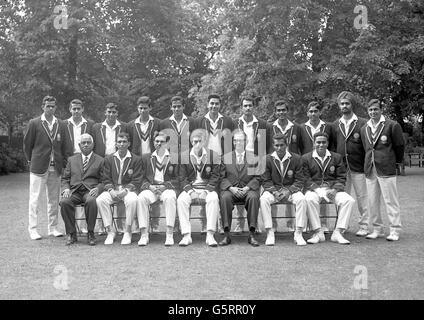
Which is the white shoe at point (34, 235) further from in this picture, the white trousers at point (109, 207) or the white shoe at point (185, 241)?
the white shoe at point (185, 241)

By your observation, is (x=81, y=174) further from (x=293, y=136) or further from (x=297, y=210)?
(x=293, y=136)

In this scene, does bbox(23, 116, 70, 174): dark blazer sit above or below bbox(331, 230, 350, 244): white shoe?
above

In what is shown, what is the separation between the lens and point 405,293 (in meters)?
4.86

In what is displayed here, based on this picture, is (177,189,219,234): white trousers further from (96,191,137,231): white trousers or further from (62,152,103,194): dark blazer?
(62,152,103,194): dark blazer

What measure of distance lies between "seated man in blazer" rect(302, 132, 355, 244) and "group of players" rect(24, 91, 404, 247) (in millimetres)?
16

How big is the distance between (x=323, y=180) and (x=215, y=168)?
1.76 metres

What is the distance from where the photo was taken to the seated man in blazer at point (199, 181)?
7523 millimetres

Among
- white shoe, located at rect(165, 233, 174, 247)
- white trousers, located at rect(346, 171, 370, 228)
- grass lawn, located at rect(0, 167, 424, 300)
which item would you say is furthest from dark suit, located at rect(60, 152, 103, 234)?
white trousers, located at rect(346, 171, 370, 228)

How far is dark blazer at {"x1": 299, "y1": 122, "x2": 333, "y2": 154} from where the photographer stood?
845 cm

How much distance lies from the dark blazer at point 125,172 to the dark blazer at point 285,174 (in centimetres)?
205

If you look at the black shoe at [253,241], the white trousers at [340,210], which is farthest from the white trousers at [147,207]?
the white trousers at [340,210]

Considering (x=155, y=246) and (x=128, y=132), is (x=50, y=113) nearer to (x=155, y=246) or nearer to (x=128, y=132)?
(x=128, y=132)
